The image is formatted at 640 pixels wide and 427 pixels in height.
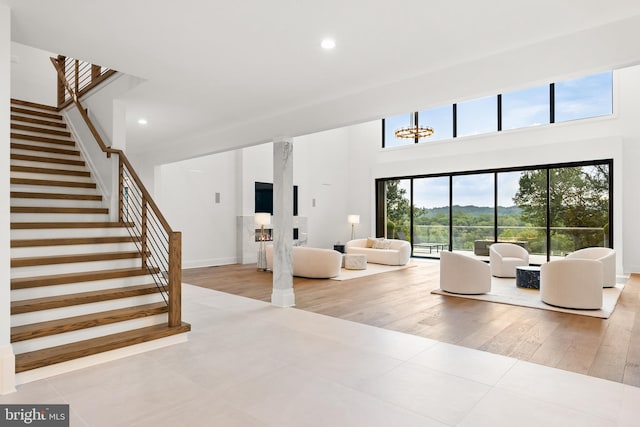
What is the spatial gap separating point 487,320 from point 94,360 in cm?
423

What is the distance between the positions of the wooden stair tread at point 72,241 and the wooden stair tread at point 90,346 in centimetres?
131

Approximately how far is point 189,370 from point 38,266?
2.01 metres

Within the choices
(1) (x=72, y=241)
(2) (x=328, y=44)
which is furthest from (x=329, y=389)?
(1) (x=72, y=241)

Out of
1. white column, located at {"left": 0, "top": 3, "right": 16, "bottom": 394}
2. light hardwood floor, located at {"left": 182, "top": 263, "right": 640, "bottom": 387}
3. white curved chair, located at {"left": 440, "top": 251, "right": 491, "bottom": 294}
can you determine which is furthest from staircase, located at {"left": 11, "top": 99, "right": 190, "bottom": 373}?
white curved chair, located at {"left": 440, "top": 251, "right": 491, "bottom": 294}

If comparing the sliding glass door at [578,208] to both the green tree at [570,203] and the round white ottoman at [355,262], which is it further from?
the round white ottoman at [355,262]

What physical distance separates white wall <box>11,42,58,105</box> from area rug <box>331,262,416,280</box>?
675 centimetres

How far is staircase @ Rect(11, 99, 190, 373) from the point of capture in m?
3.29

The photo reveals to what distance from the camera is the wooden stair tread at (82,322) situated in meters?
3.13

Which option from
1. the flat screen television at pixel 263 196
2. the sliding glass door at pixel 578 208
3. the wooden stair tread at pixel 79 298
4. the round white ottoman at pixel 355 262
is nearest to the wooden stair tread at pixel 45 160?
the wooden stair tread at pixel 79 298

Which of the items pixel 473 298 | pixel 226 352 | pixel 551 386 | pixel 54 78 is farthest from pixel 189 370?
pixel 54 78

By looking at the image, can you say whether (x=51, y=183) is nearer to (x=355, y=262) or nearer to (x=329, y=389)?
(x=329, y=389)

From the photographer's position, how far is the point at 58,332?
3279 mm

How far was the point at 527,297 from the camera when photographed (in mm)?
5891

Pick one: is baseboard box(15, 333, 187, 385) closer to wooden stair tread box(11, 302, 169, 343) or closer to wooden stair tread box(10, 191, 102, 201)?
wooden stair tread box(11, 302, 169, 343)
